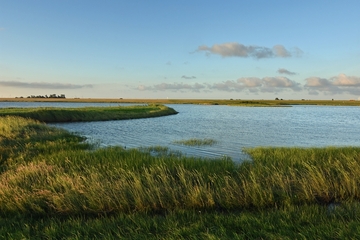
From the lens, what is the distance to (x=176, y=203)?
977 cm

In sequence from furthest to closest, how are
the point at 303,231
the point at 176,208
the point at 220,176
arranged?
1. the point at 220,176
2. the point at 176,208
3. the point at 303,231

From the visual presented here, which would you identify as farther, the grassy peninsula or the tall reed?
the tall reed

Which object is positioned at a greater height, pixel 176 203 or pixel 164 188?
pixel 164 188

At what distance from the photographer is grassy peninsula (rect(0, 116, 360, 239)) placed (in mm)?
7348

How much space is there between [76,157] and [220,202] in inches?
348

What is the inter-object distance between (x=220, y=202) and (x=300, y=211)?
2.60 meters

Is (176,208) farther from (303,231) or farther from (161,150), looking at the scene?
(161,150)

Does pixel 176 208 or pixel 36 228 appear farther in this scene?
pixel 176 208

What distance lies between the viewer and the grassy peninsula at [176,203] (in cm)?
735

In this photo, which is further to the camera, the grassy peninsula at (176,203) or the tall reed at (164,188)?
the tall reed at (164,188)

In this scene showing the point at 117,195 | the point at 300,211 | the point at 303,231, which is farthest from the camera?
the point at 117,195

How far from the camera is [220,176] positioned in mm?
11797

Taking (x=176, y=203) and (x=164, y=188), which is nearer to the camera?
(x=176, y=203)

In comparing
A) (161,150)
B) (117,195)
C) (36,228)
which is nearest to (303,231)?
(117,195)
